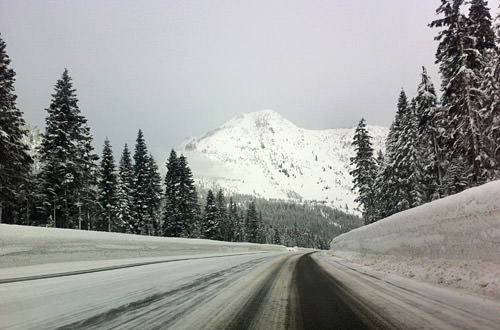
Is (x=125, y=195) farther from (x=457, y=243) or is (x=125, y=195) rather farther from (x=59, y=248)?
(x=457, y=243)

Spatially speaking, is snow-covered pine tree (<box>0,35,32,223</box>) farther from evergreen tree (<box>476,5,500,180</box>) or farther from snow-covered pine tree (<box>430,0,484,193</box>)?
evergreen tree (<box>476,5,500,180</box>)

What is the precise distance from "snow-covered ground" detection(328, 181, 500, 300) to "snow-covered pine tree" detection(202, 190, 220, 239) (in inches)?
2036

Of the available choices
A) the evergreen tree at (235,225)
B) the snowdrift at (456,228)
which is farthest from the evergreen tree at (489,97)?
the evergreen tree at (235,225)

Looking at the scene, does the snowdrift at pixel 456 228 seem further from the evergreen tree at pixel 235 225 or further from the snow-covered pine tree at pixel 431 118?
the evergreen tree at pixel 235 225

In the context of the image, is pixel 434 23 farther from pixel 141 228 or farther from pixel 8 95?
pixel 141 228

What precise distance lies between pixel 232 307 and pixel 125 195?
47.8m

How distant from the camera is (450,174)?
35281 mm

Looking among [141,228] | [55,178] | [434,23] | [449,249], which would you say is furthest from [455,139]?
[141,228]

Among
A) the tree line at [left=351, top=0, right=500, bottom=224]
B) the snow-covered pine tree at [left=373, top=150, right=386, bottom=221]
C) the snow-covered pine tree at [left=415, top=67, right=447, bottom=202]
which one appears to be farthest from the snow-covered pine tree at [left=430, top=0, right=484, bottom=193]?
the snow-covered pine tree at [left=373, top=150, right=386, bottom=221]

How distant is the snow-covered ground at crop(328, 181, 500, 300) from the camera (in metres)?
5.84

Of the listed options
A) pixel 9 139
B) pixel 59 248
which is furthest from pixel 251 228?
pixel 59 248

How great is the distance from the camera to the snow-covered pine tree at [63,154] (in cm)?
3247

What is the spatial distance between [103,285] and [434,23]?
25.5 m

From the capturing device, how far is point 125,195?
49.2 meters
